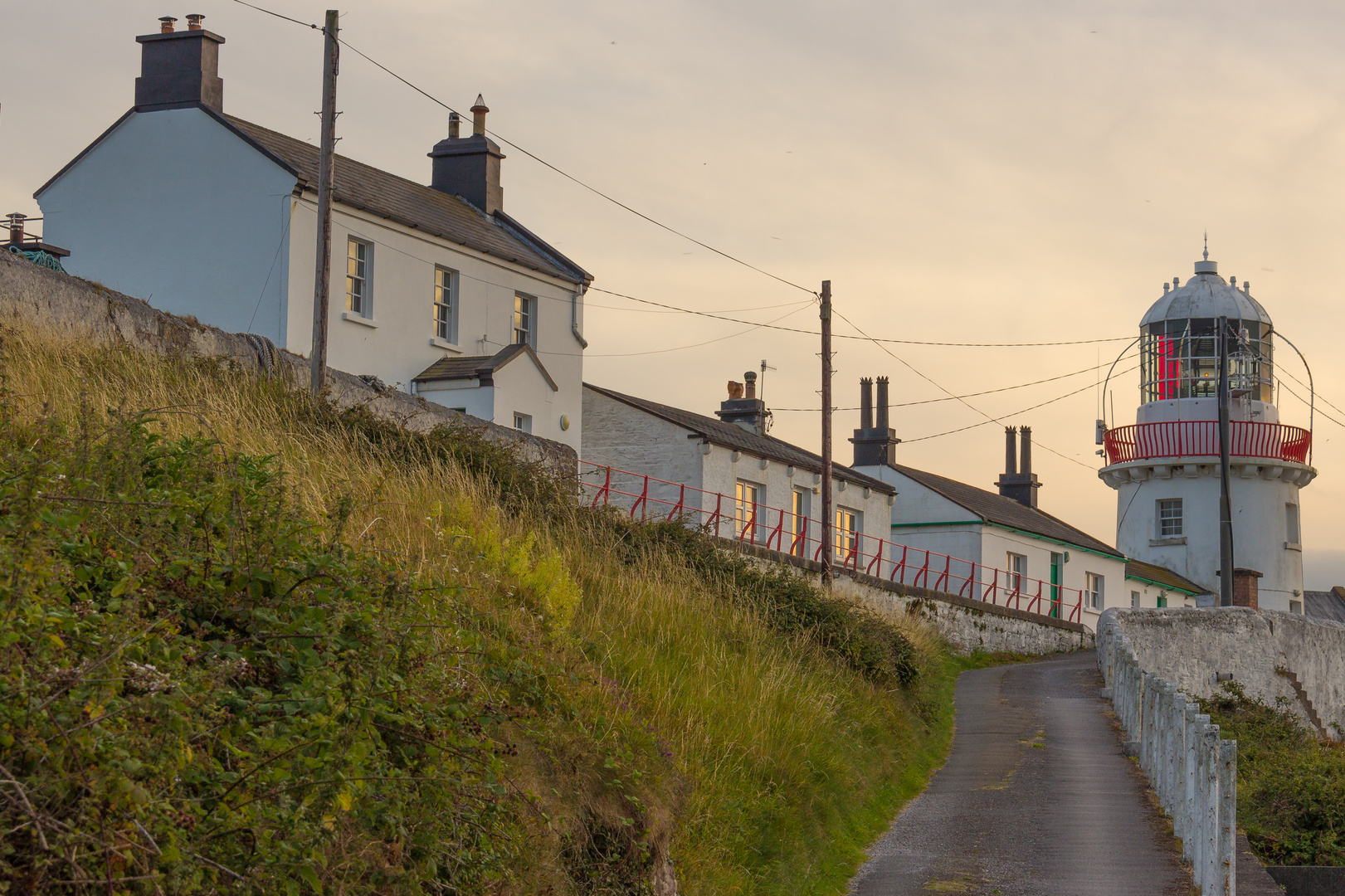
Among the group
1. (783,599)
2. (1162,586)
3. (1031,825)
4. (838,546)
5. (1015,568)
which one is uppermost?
(838,546)

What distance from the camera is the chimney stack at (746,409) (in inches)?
1496

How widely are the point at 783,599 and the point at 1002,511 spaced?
2835 cm

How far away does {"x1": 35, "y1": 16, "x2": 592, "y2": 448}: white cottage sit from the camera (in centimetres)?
2269

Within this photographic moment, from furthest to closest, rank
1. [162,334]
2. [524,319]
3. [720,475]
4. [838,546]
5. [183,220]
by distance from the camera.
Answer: [838,546] → [720,475] → [524,319] → [183,220] → [162,334]

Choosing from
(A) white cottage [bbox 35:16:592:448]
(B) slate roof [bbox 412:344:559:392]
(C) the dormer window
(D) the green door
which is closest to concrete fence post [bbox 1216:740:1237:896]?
(A) white cottage [bbox 35:16:592:448]

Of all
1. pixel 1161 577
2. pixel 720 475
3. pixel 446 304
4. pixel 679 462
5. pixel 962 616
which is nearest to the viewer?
pixel 446 304

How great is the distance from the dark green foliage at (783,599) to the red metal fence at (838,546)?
5178 millimetres

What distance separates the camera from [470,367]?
24875mm

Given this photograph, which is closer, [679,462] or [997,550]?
[679,462]

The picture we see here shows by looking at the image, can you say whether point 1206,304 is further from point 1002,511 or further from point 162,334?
point 162,334

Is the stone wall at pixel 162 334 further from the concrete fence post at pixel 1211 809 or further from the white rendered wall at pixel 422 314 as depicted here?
the concrete fence post at pixel 1211 809

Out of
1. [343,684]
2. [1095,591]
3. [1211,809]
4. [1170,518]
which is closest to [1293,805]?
[1211,809]

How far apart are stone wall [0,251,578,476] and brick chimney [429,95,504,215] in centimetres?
1495

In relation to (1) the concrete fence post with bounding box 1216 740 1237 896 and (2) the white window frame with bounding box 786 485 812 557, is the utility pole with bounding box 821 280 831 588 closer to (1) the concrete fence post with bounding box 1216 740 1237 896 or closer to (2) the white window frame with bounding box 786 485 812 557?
(2) the white window frame with bounding box 786 485 812 557
